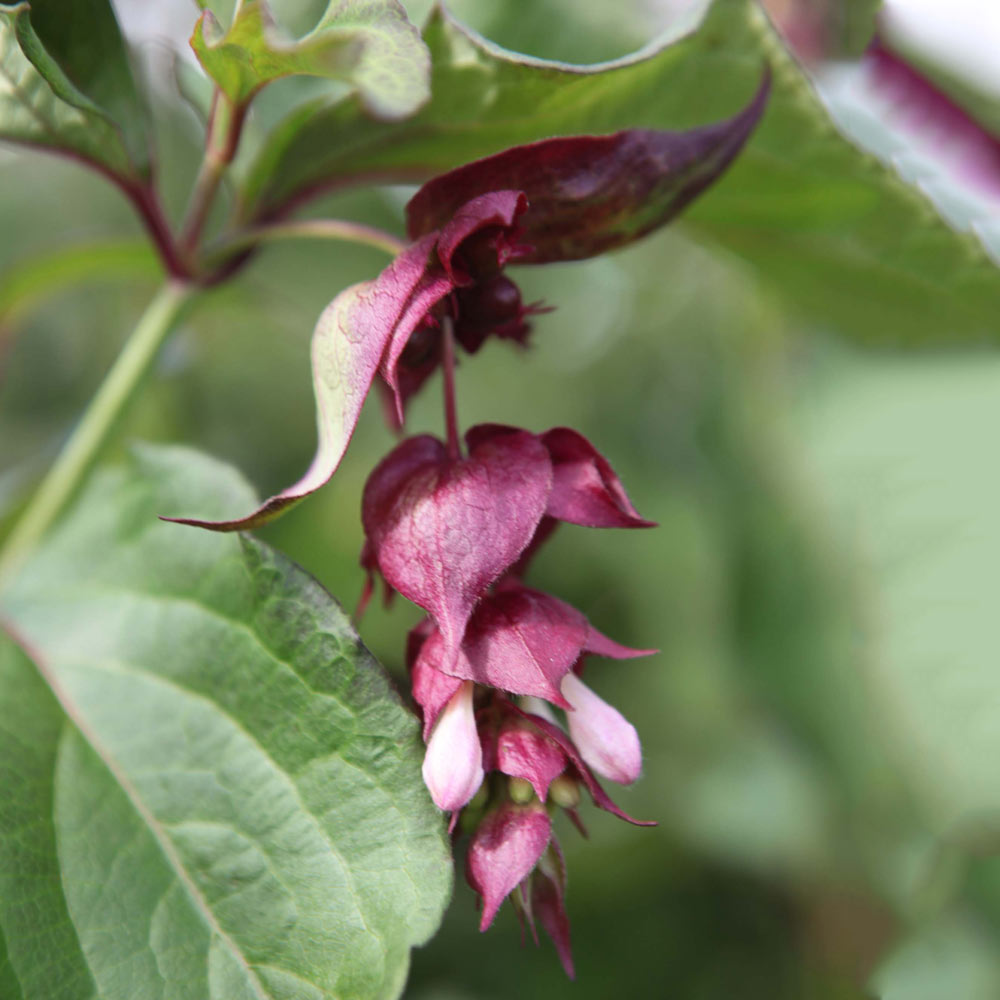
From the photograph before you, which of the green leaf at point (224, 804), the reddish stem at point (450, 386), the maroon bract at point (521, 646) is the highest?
the reddish stem at point (450, 386)

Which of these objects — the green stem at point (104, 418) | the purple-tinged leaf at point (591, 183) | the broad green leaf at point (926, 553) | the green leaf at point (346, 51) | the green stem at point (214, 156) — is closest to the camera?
the green leaf at point (346, 51)

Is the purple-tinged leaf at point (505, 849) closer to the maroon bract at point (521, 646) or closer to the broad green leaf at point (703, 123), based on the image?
the maroon bract at point (521, 646)

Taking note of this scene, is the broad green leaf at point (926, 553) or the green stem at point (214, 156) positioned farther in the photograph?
the broad green leaf at point (926, 553)

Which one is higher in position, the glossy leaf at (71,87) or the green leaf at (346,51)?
the green leaf at (346,51)

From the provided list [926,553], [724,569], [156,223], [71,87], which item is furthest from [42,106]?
[724,569]

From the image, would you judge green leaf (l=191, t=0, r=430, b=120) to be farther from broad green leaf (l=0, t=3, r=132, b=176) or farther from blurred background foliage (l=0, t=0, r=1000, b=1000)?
blurred background foliage (l=0, t=0, r=1000, b=1000)

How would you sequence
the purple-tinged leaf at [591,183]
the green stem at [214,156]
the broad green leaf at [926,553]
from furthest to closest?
1. the broad green leaf at [926,553]
2. the green stem at [214,156]
3. the purple-tinged leaf at [591,183]

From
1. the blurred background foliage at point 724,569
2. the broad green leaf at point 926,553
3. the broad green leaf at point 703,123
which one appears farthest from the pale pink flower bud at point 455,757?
the broad green leaf at point 926,553
